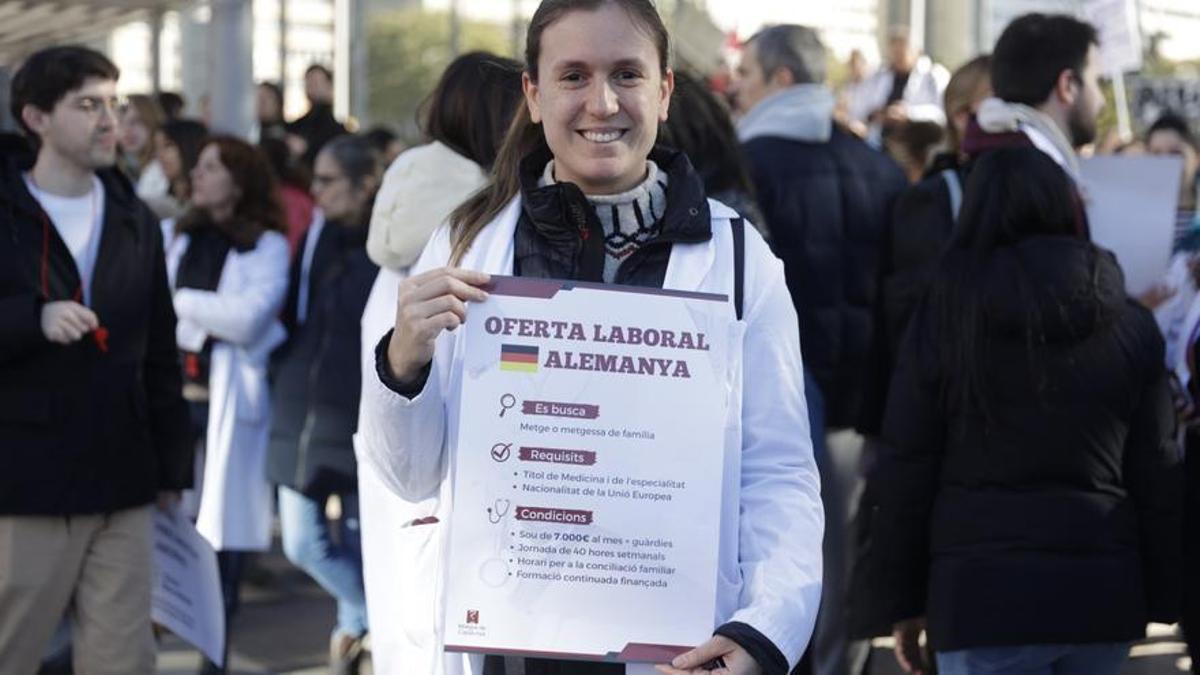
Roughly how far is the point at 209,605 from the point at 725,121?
209 cm

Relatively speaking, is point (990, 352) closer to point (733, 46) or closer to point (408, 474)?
point (408, 474)

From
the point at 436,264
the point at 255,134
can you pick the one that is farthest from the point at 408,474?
the point at 255,134

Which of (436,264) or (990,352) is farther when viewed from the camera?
(990,352)

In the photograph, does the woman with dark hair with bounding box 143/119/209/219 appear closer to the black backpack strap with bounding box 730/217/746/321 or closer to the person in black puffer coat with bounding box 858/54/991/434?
the person in black puffer coat with bounding box 858/54/991/434

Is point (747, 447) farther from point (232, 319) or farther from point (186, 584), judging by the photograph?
point (232, 319)

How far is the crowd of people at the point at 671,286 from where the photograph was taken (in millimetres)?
2855

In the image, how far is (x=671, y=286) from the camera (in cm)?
286

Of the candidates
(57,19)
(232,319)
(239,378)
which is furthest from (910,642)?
(57,19)

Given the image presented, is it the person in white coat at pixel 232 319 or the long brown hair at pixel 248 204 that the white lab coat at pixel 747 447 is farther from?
the long brown hair at pixel 248 204

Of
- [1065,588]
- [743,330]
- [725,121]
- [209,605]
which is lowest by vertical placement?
[209,605]

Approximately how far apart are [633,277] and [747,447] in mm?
307

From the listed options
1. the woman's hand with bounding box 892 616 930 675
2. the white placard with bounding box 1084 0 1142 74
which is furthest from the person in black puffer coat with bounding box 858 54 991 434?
the white placard with bounding box 1084 0 1142 74

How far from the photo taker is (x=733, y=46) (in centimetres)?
2088

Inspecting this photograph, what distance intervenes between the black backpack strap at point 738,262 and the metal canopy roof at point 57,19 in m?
9.18
